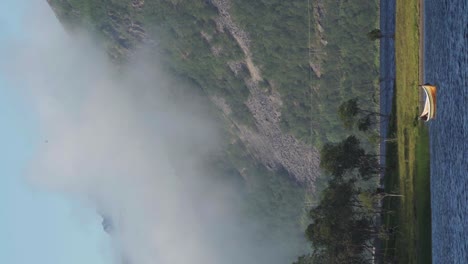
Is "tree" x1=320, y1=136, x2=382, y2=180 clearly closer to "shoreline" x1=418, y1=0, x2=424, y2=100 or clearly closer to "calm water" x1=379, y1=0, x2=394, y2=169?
"calm water" x1=379, y1=0, x2=394, y2=169


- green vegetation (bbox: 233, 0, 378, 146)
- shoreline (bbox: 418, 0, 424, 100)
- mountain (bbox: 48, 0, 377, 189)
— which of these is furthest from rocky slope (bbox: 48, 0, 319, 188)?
shoreline (bbox: 418, 0, 424, 100)

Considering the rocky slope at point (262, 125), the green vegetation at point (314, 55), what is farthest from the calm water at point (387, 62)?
the rocky slope at point (262, 125)

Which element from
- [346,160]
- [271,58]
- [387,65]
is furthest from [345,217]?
[271,58]

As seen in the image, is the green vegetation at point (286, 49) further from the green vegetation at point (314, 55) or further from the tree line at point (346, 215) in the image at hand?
the tree line at point (346, 215)

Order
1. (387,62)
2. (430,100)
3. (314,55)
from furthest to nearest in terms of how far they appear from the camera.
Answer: (314,55) → (387,62) → (430,100)

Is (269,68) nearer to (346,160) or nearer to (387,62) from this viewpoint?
(387,62)
